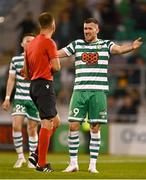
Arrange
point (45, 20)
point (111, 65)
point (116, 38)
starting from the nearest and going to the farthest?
1. point (45, 20)
2. point (111, 65)
3. point (116, 38)

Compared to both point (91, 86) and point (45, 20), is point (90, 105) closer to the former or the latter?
point (91, 86)

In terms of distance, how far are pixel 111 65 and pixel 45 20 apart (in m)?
10.2

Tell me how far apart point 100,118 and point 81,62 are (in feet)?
2.97

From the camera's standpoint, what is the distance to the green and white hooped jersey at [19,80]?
48.6 ft

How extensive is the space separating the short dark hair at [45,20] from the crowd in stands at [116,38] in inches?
378

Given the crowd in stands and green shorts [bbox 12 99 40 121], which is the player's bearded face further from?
the crowd in stands

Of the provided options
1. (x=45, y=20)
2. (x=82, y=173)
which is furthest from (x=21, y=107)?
(x=45, y=20)

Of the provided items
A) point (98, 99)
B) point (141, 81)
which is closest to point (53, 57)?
point (98, 99)

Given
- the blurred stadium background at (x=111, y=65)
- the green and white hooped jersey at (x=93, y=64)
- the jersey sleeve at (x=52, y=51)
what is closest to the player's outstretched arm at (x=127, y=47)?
the green and white hooped jersey at (x=93, y=64)

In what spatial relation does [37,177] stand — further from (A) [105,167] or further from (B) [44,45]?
(A) [105,167]

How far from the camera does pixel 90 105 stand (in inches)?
522

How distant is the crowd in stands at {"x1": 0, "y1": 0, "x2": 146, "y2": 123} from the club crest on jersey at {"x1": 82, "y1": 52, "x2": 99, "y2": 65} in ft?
29.2

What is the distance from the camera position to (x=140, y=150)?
21.9 metres

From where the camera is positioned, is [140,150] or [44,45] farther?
[140,150]
